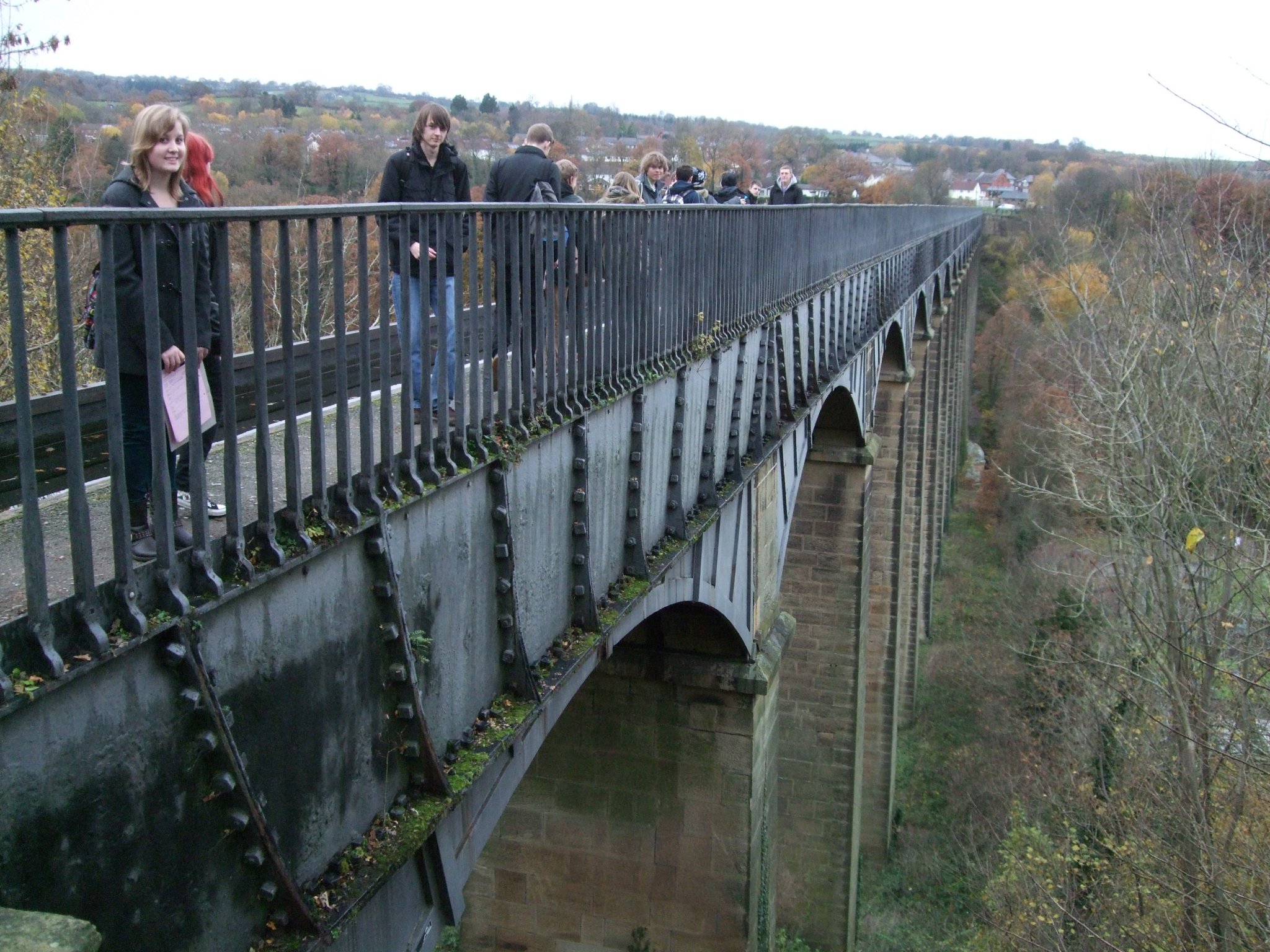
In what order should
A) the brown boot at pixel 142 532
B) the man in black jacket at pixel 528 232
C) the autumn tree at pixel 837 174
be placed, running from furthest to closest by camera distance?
the autumn tree at pixel 837 174 → the man in black jacket at pixel 528 232 → the brown boot at pixel 142 532

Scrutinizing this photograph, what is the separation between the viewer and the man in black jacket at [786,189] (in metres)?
13.9

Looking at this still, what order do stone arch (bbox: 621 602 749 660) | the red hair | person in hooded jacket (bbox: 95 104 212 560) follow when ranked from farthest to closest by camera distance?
stone arch (bbox: 621 602 749 660) → the red hair → person in hooded jacket (bbox: 95 104 212 560)

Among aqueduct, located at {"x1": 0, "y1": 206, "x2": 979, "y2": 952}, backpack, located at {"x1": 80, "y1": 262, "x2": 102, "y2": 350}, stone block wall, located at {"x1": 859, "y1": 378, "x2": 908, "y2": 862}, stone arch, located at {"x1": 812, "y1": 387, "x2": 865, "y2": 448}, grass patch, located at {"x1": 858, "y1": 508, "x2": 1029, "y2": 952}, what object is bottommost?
grass patch, located at {"x1": 858, "y1": 508, "x2": 1029, "y2": 952}

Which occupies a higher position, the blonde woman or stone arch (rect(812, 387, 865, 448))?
the blonde woman

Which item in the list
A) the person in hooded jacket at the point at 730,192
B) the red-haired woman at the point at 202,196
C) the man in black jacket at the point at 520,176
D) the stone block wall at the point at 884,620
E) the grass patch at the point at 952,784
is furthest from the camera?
the stone block wall at the point at 884,620

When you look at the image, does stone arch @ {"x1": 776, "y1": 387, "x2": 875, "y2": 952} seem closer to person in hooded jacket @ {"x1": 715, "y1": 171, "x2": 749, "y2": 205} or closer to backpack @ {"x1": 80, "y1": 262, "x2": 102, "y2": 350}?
person in hooded jacket @ {"x1": 715, "y1": 171, "x2": 749, "y2": 205}

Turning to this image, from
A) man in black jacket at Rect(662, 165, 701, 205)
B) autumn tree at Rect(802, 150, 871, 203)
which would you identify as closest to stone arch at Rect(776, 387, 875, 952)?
man in black jacket at Rect(662, 165, 701, 205)

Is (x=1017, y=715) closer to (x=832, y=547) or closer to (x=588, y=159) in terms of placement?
(x=832, y=547)

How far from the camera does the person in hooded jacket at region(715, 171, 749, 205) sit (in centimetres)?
1191

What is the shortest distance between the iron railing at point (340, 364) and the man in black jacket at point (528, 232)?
16 millimetres

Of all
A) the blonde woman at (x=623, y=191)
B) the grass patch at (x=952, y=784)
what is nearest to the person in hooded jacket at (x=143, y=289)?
the blonde woman at (x=623, y=191)

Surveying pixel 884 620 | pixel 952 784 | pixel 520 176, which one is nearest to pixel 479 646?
pixel 520 176

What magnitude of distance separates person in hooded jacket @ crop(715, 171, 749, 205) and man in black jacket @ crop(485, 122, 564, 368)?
486cm

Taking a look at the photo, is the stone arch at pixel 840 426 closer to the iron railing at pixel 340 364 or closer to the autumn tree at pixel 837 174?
the iron railing at pixel 340 364
